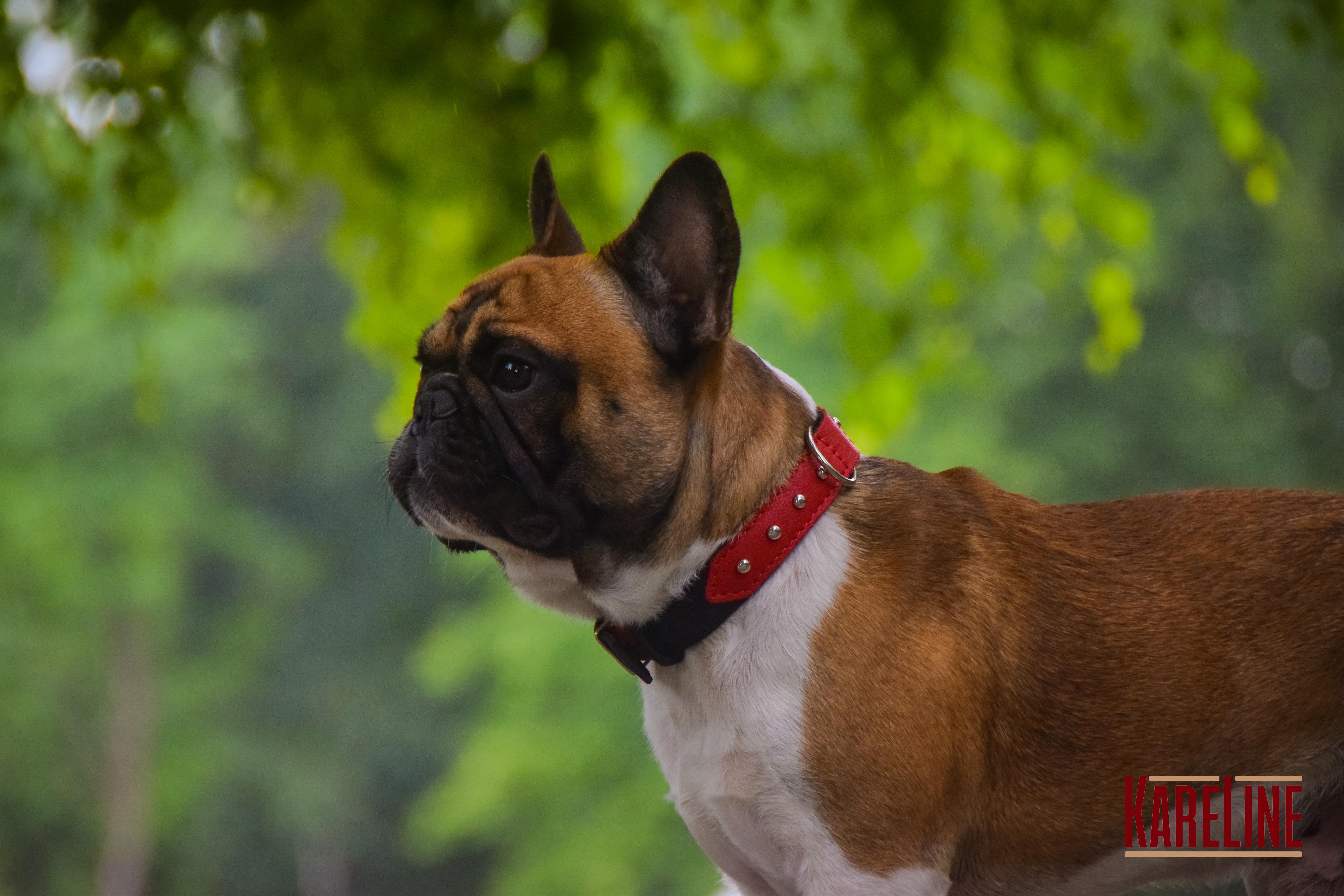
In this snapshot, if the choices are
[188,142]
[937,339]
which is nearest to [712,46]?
[937,339]

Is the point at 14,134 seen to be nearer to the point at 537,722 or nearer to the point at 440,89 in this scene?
the point at 440,89

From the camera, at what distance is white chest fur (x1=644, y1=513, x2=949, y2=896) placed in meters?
2.22

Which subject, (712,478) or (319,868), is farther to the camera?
(319,868)

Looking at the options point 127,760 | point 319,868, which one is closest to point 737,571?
point 127,760

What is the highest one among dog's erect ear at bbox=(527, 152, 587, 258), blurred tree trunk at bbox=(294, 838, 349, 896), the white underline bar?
blurred tree trunk at bbox=(294, 838, 349, 896)

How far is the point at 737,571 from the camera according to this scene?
232 cm

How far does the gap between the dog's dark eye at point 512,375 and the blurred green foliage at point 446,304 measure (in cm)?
117

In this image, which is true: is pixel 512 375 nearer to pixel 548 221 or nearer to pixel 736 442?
pixel 736 442

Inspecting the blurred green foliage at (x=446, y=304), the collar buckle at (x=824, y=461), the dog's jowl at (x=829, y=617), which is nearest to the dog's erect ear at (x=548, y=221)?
the dog's jowl at (x=829, y=617)

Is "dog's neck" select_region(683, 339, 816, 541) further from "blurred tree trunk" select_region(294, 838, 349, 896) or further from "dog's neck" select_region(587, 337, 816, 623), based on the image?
"blurred tree trunk" select_region(294, 838, 349, 896)

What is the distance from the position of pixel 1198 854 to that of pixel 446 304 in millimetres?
2336

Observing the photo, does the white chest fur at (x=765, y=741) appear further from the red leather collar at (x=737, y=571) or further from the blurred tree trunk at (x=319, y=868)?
the blurred tree trunk at (x=319, y=868)

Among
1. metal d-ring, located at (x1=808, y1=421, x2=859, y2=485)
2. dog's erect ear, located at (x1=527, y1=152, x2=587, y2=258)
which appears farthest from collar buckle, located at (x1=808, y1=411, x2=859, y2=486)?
dog's erect ear, located at (x1=527, y1=152, x2=587, y2=258)

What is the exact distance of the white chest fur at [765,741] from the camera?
2.22 m
